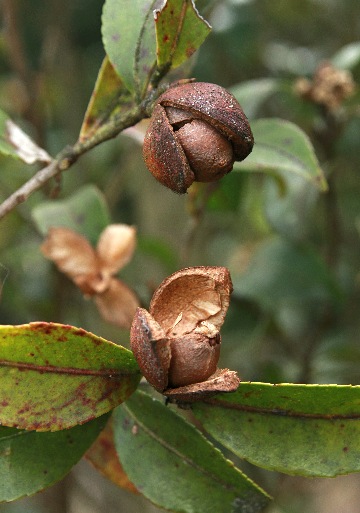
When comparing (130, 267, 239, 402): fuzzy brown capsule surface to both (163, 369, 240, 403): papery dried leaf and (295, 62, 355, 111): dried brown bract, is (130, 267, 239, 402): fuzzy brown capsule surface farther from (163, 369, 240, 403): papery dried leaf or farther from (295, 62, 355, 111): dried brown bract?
(295, 62, 355, 111): dried brown bract

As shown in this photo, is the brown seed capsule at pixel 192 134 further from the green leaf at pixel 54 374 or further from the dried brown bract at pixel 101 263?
the dried brown bract at pixel 101 263

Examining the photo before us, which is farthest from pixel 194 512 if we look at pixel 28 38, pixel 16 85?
pixel 28 38

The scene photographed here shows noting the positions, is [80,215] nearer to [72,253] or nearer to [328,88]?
[72,253]

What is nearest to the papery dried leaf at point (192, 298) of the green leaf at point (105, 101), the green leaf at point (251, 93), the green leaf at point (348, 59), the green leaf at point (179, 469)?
the green leaf at point (179, 469)

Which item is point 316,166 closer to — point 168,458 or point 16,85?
point 168,458

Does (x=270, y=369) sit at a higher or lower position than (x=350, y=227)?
lower

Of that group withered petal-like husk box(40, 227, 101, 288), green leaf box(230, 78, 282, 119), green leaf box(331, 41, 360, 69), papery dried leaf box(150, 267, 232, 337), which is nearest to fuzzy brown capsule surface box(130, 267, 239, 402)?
papery dried leaf box(150, 267, 232, 337)
